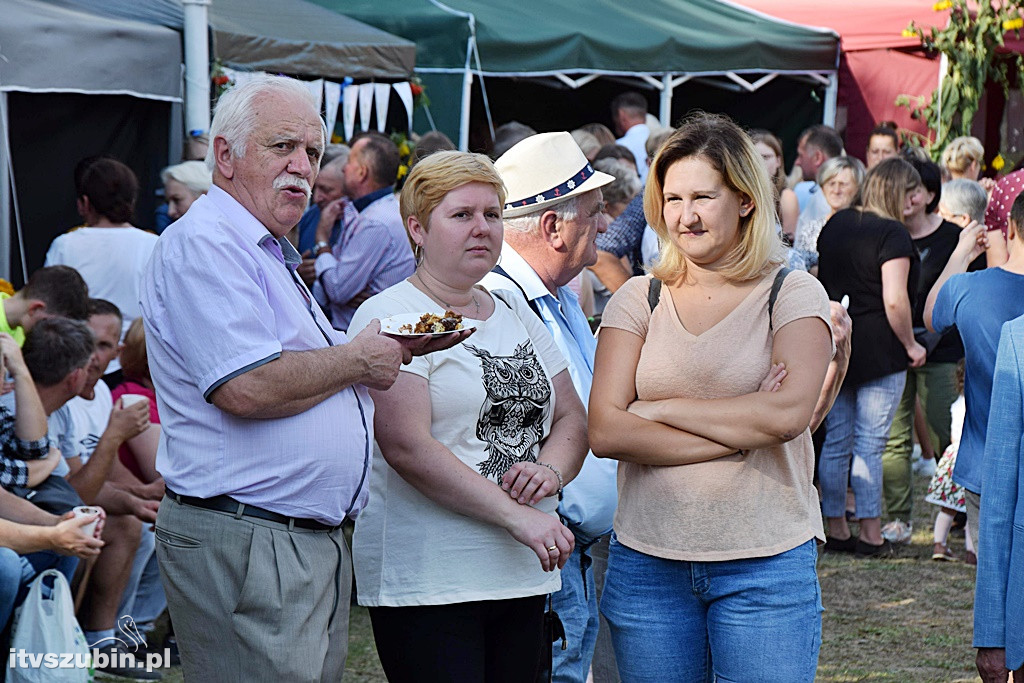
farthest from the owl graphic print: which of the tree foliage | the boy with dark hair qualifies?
the tree foliage

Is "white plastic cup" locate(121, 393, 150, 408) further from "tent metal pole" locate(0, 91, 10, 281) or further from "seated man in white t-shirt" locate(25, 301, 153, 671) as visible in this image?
"tent metal pole" locate(0, 91, 10, 281)

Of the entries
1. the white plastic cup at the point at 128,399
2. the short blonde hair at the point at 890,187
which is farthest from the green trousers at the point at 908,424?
the white plastic cup at the point at 128,399

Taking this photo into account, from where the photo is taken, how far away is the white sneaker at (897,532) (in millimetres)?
6441

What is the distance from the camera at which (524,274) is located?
10.00 feet

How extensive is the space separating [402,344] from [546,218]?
83cm

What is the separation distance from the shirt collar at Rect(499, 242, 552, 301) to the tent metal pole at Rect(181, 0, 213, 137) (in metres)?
4.03

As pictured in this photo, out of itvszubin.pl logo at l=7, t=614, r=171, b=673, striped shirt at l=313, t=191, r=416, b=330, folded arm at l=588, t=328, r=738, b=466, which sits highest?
folded arm at l=588, t=328, r=738, b=466

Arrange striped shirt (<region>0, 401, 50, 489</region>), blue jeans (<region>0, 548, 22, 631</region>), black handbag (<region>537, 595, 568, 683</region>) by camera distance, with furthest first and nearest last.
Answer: striped shirt (<region>0, 401, 50, 489</region>)
blue jeans (<region>0, 548, 22, 631</region>)
black handbag (<region>537, 595, 568, 683</region>)

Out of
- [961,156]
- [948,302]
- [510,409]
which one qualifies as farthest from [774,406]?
[961,156]

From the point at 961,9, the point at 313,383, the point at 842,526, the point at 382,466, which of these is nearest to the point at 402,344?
the point at 313,383

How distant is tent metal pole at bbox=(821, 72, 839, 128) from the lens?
1294cm

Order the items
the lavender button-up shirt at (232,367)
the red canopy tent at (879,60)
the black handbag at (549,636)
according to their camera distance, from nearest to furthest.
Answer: the lavender button-up shirt at (232,367) → the black handbag at (549,636) → the red canopy tent at (879,60)

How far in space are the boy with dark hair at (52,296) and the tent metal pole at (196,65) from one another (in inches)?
89.1

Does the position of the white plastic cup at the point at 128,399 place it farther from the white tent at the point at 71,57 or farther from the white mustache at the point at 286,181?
the white mustache at the point at 286,181
